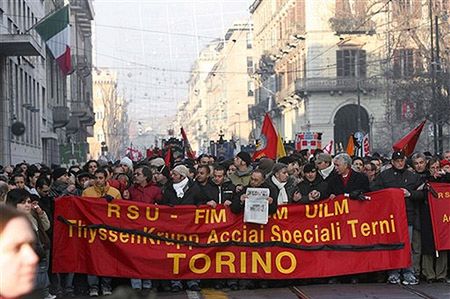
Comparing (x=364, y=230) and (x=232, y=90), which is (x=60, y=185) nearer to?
(x=364, y=230)

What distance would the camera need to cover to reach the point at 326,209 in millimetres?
13398

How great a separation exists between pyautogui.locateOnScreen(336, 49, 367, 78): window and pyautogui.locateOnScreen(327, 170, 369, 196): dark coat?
65.0 m

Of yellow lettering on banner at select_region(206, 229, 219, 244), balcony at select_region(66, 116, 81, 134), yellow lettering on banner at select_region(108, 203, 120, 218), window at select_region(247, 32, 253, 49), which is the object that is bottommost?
yellow lettering on banner at select_region(206, 229, 219, 244)

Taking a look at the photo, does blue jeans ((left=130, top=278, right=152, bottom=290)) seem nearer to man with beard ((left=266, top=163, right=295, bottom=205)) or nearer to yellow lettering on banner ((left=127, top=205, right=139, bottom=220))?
yellow lettering on banner ((left=127, top=205, right=139, bottom=220))

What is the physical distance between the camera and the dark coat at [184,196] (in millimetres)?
13492

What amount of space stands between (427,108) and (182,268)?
39729 millimetres

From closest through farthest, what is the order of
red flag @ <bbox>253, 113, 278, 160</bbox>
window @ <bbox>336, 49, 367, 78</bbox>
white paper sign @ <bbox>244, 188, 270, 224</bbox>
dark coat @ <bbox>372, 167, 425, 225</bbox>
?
white paper sign @ <bbox>244, 188, 270, 224</bbox>, dark coat @ <bbox>372, 167, 425, 225</bbox>, red flag @ <bbox>253, 113, 278, 160</bbox>, window @ <bbox>336, 49, 367, 78</bbox>

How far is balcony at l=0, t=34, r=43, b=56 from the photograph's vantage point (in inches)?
1238

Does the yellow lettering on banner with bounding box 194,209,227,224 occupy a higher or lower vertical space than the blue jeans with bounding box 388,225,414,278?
higher

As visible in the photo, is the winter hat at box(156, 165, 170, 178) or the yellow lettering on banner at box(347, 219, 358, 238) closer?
the yellow lettering on banner at box(347, 219, 358, 238)

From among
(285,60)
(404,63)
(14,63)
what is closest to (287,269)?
(14,63)

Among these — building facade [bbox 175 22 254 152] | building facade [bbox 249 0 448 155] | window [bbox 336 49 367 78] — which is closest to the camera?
building facade [bbox 249 0 448 155]

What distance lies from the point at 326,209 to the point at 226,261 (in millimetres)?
1470

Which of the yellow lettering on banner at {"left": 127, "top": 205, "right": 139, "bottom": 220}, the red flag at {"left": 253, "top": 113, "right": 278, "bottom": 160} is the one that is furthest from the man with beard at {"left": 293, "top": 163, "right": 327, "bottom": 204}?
the red flag at {"left": 253, "top": 113, "right": 278, "bottom": 160}
